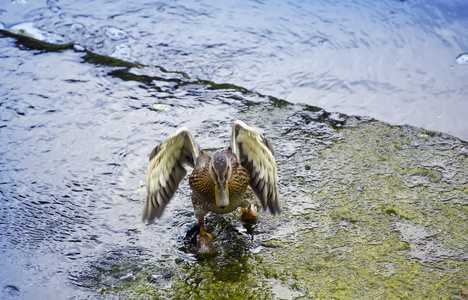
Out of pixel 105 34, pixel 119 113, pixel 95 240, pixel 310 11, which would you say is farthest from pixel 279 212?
pixel 310 11

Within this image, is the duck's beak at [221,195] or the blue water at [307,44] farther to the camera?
the blue water at [307,44]

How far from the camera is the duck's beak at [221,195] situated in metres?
3.67

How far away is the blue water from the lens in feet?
20.9

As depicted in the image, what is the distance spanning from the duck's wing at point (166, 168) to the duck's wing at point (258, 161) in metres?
0.39

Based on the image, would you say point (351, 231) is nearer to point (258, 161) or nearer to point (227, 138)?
point (258, 161)

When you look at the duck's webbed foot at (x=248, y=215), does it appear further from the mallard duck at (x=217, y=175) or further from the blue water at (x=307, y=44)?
the blue water at (x=307, y=44)

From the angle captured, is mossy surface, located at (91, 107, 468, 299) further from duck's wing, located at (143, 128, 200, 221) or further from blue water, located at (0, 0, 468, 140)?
blue water, located at (0, 0, 468, 140)

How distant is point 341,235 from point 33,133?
347 cm

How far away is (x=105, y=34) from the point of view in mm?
7305

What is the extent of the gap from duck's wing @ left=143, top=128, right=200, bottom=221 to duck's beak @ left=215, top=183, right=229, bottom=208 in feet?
1.59

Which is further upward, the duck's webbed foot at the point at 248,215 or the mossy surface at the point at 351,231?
the mossy surface at the point at 351,231

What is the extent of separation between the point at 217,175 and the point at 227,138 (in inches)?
57.2

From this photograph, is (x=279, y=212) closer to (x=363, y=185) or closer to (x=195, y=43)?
(x=363, y=185)

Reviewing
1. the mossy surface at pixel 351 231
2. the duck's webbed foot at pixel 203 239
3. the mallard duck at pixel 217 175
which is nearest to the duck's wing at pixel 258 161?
the mallard duck at pixel 217 175
